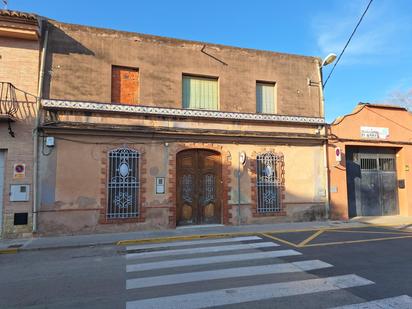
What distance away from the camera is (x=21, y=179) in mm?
10367

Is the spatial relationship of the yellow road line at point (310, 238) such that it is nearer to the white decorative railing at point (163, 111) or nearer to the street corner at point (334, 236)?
the street corner at point (334, 236)

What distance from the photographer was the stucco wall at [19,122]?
10258 mm

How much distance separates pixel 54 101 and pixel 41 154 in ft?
5.88

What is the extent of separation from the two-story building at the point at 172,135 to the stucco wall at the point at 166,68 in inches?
1.5

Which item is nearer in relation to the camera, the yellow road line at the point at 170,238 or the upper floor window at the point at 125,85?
the yellow road line at the point at 170,238

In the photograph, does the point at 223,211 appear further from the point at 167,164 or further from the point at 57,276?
the point at 57,276

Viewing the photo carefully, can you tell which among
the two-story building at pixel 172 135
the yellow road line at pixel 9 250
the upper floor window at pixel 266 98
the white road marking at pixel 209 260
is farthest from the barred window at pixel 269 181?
the yellow road line at pixel 9 250

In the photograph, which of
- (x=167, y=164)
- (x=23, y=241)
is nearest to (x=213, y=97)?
(x=167, y=164)

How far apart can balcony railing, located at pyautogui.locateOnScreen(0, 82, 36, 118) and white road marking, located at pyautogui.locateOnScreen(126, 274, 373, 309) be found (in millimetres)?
8382

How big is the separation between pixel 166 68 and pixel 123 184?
4.63 m

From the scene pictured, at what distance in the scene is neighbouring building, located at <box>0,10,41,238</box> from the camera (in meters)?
10.2

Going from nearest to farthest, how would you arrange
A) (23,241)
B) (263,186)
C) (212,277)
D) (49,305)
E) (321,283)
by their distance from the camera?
(49,305) → (321,283) → (212,277) → (23,241) → (263,186)

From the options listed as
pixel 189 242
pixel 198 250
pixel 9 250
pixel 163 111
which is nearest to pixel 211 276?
pixel 198 250

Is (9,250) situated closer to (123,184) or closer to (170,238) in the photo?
(123,184)
